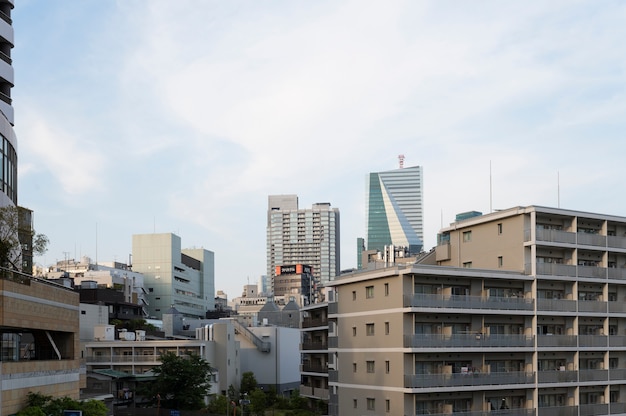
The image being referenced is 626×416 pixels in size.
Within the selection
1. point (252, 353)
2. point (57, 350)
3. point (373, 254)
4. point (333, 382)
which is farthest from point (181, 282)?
point (57, 350)

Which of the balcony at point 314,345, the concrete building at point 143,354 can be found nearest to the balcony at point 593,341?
the balcony at point 314,345

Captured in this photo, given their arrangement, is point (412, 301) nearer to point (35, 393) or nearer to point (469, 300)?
point (469, 300)

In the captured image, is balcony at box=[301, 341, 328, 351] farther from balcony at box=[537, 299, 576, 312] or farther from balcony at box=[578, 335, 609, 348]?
balcony at box=[578, 335, 609, 348]

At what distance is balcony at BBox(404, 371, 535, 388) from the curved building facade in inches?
1232

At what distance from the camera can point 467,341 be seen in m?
63.2

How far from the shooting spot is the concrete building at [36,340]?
3288 centimetres

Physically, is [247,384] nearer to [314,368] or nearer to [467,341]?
[314,368]

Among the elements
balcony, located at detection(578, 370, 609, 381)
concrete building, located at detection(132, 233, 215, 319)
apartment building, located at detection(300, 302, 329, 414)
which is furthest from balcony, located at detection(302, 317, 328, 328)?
concrete building, located at detection(132, 233, 215, 319)

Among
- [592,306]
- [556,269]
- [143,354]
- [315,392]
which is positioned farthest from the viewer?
[143,354]

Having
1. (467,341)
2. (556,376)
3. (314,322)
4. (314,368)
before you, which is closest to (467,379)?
(467,341)

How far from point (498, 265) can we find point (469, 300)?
6.78 meters

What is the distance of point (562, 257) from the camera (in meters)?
69.6

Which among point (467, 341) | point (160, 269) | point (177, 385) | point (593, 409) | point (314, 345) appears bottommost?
point (177, 385)

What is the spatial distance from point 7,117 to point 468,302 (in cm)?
3742
